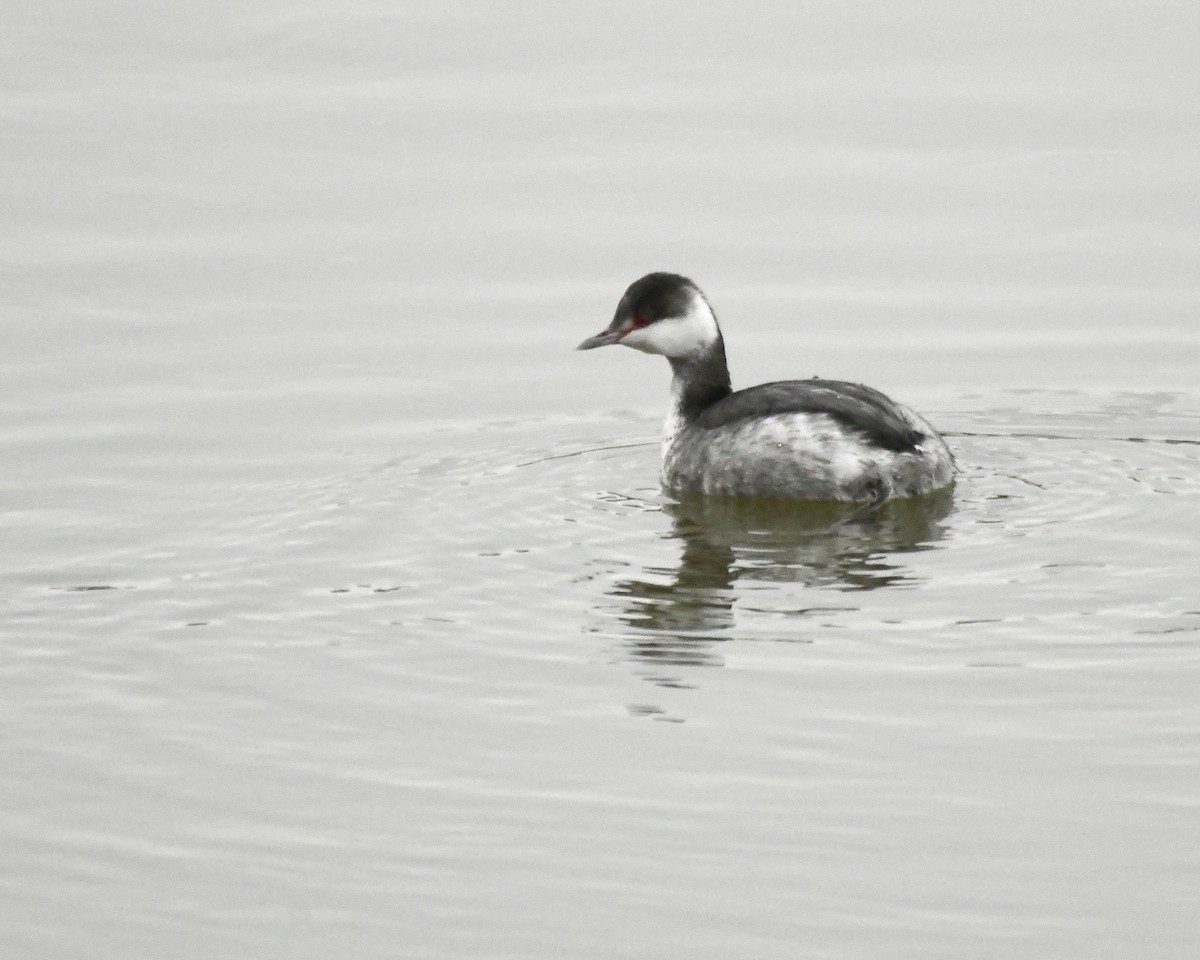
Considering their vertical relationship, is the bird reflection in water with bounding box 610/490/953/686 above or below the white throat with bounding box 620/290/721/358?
below

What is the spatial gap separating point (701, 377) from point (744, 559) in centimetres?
207

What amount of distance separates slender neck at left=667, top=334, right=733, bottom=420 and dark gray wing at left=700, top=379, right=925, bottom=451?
2.15ft

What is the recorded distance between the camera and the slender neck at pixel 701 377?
1158 cm

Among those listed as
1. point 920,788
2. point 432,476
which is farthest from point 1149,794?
point 432,476

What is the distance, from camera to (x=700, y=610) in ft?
29.3

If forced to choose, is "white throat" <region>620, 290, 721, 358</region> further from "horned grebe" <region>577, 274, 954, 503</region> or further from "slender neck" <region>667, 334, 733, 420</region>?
"horned grebe" <region>577, 274, 954, 503</region>

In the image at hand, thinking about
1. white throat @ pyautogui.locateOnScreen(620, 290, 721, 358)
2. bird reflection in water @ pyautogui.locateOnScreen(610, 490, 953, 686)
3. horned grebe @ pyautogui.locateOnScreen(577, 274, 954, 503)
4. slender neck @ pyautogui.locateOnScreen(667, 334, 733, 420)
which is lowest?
bird reflection in water @ pyautogui.locateOnScreen(610, 490, 953, 686)

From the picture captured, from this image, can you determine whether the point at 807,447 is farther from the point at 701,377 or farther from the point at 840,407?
the point at 701,377

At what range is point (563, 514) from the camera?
10320 mm

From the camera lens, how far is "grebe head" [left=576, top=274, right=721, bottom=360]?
1155 centimetres

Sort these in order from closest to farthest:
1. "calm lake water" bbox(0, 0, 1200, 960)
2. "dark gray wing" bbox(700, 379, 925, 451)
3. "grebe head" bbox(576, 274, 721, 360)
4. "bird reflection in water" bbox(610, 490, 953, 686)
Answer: "calm lake water" bbox(0, 0, 1200, 960)
"bird reflection in water" bbox(610, 490, 953, 686)
"dark gray wing" bbox(700, 379, 925, 451)
"grebe head" bbox(576, 274, 721, 360)

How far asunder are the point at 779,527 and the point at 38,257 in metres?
6.26

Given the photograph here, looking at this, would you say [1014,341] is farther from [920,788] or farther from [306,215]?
[920,788]

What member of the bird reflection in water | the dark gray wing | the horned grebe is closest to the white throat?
the horned grebe
